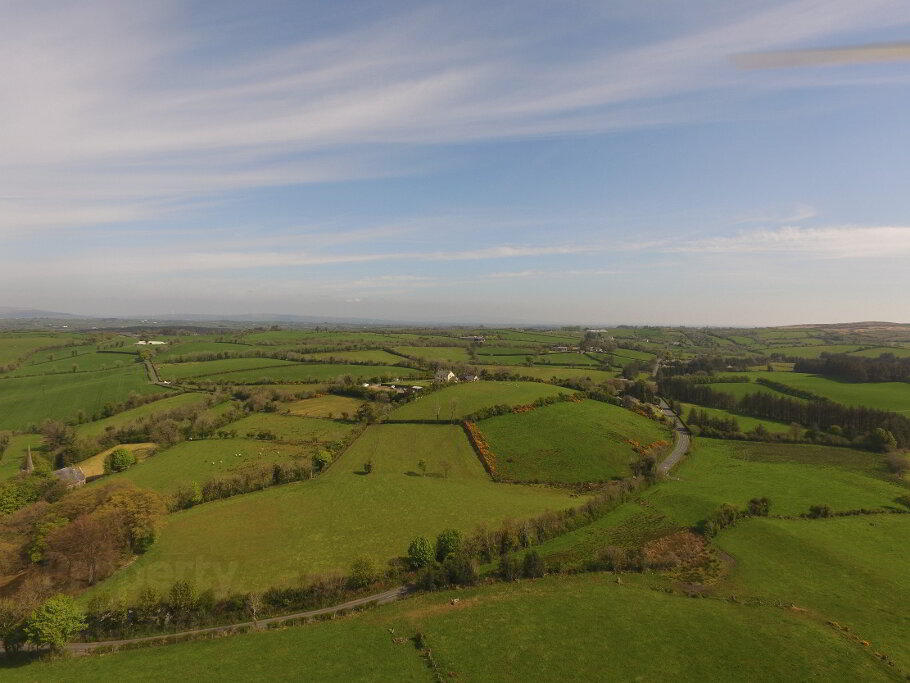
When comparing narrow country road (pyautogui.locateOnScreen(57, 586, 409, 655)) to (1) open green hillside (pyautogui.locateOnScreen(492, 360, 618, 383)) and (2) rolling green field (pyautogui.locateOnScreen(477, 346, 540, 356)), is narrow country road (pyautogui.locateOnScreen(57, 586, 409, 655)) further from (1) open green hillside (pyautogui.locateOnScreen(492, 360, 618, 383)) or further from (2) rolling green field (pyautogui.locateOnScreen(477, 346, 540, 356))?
(2) rolling green field (pyautogui.locateOnScreen(477, 346, 540, 356))

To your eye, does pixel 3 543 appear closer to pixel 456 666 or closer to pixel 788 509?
pixel 456 666

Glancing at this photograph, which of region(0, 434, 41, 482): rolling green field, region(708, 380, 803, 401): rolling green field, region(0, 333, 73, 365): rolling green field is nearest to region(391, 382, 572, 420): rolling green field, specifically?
region(708, 380, 803, 401): rolling green field

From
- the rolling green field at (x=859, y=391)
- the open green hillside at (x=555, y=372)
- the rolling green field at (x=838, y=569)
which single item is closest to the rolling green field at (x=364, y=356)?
the open green hillside at (x=555, y=372)

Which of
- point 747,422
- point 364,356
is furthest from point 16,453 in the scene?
point 747,422

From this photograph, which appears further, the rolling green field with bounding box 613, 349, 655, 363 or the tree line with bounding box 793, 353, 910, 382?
the rolling green field with bounding box 613, 349, 655, 363

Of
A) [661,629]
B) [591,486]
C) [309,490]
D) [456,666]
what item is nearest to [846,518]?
[591,486]

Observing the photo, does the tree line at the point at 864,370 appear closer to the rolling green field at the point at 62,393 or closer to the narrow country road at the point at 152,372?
the rolling green field at the point at 62,393
